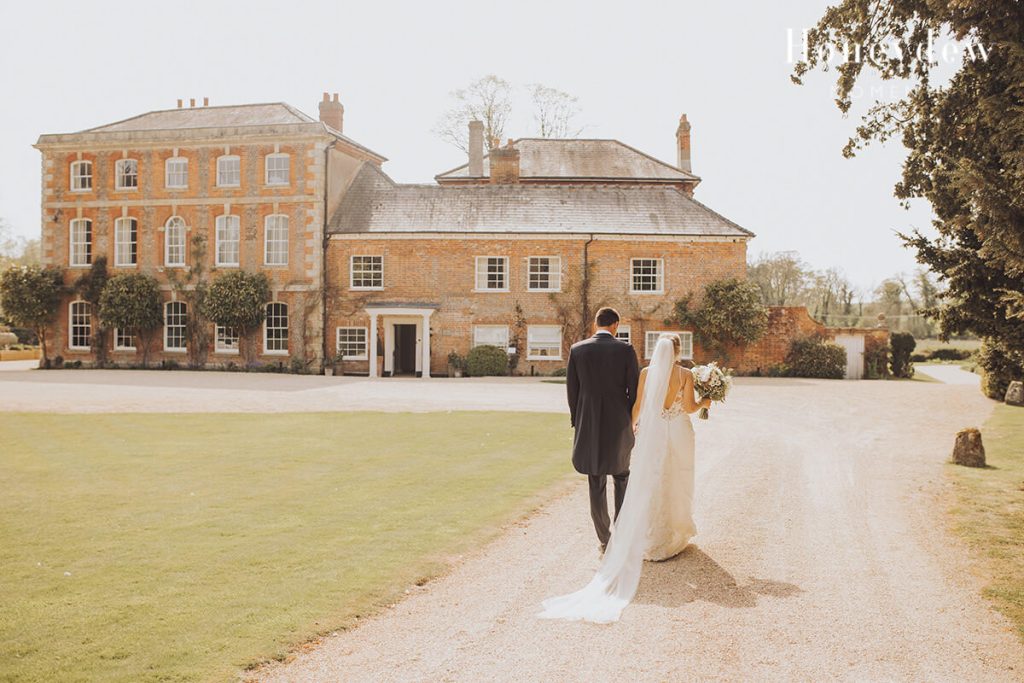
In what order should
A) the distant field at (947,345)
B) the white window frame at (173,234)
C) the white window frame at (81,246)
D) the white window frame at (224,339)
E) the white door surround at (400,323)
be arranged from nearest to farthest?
the white door surround at (400,323), the white window frame at (224,339), the white window frame at (173,234), the white window frame at (81,246), the distant field at (947,345)

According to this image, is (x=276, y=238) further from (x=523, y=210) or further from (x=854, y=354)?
(x=854, y=354)

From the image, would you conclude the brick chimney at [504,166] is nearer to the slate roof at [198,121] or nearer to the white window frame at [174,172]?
the slate roof at [198,121]

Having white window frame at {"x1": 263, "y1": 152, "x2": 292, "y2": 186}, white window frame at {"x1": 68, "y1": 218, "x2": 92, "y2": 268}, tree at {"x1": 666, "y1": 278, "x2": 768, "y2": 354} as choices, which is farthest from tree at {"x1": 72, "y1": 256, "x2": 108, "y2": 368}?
tree at {"x1": 666, "y1": 278, "x2": 768, "y2": 354}

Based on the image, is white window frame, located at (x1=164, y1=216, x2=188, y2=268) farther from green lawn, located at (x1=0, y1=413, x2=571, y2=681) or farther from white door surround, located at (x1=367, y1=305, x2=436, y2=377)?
green lawn, located at (x1=0, y1=413, x2=571, y2=681)

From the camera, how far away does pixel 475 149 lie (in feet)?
127

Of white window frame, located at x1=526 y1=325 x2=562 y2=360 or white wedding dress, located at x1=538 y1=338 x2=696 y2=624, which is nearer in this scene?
white wedding dress, located at x1=538 y1=338 x2=696 y2=624

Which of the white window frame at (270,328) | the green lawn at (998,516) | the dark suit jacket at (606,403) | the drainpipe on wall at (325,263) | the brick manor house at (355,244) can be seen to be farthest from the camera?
the white window frame at (270,328)

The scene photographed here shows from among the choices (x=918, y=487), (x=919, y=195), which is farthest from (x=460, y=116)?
(x=918, y=487)

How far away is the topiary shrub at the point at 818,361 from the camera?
31.1 meters

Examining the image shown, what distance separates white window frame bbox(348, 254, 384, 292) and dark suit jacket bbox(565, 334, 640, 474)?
25.4m

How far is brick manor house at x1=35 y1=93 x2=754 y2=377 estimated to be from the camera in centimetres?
3141

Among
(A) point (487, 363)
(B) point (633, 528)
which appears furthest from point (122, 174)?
(B) point (633, 528)

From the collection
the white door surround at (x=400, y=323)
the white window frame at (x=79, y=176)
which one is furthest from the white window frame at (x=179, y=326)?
the white door surround at (x=400, y=323)

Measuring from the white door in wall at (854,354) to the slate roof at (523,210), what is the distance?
5.57 meters
